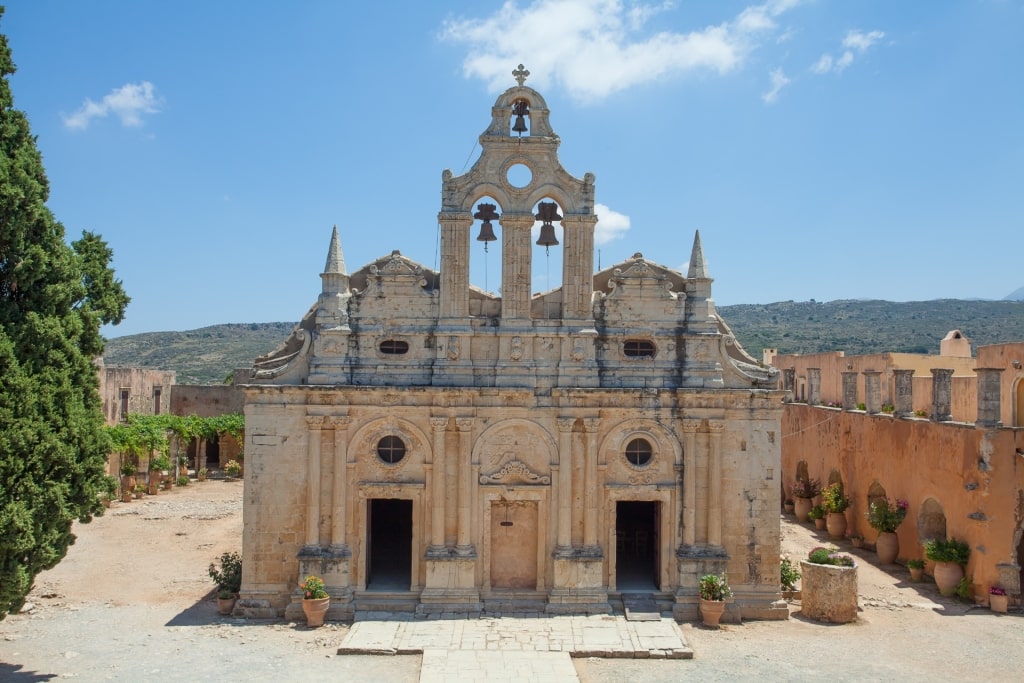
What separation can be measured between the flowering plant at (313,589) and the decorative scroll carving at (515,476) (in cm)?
406

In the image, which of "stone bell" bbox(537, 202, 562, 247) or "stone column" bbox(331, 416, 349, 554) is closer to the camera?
"stone column" bbox(331, 416, 349, 554)

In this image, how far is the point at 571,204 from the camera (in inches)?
742

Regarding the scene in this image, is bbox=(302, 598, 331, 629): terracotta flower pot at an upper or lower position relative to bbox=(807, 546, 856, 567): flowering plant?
lower

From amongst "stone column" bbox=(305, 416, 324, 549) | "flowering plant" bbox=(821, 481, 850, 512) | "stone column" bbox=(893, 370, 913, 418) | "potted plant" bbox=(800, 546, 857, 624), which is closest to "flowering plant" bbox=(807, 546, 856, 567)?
"potted plant" bbox=(800, 546, 857, 624)

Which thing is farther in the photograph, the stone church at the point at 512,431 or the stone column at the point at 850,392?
the stone column at the point at 850,392

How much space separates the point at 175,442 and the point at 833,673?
108 ft

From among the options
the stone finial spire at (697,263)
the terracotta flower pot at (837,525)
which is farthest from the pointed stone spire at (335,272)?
the terracotta flower pot at (837,525)

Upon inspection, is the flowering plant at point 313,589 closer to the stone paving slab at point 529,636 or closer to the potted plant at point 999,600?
the stone paving slab at point 529,636

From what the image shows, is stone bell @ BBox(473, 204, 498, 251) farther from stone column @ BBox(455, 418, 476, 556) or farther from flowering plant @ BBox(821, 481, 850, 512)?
flowering plant @ BBox(821, 481, 850, 512)

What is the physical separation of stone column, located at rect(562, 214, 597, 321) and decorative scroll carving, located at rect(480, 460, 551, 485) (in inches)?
141

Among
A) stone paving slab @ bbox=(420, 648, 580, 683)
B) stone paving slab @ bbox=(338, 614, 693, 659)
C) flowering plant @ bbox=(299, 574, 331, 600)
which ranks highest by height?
flowering plant @ bbox=(299, 574, 331, 600)

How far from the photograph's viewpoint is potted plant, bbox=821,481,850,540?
→ 26.3 meters

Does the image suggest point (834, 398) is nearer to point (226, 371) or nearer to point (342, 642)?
point (342, 642)

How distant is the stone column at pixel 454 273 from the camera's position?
18578 mm
